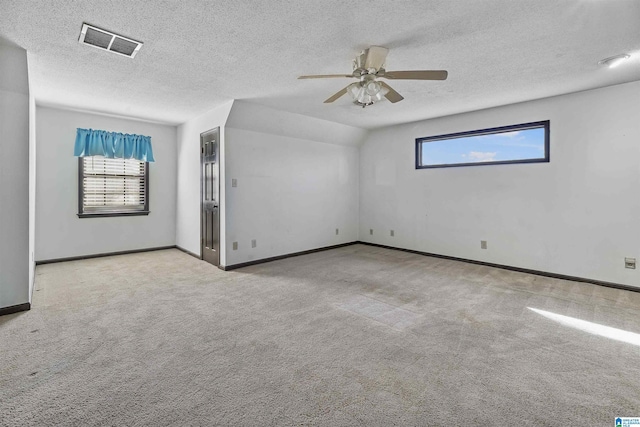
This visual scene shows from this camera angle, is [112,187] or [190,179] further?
[190,179]

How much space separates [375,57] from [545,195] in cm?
335

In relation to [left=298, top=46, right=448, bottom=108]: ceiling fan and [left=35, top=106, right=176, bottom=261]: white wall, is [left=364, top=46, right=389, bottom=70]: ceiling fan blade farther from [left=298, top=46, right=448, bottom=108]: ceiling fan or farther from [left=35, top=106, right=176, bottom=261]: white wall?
[left=35, top=106, right=176, bottom=261]: white wall

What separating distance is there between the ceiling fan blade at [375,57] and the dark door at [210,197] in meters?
2.89

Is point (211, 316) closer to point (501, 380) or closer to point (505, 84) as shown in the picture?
point (501, 380)

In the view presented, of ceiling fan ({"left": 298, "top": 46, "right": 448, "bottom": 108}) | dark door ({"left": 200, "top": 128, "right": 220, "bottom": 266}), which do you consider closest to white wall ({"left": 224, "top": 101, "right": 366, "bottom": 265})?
dark door ({"left": 200, "top": 128, "right": 220, "bottom": 266})

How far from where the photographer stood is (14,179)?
297 centimetres

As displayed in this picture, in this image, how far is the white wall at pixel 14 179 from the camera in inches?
113

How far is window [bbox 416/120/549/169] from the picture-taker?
443 centimetres

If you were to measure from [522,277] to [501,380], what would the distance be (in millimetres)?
2847

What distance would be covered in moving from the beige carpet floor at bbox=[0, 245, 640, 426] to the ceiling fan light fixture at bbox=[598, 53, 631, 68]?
8.06 ft

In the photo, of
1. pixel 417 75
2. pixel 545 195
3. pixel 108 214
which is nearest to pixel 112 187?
pixel 108 214

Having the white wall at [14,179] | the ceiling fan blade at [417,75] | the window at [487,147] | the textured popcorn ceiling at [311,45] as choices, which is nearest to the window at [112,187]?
the textured popcorn ceiling at [311,45]

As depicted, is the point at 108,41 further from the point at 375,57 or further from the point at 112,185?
the point at 112,185

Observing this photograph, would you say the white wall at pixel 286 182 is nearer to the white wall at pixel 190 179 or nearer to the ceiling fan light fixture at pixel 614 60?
the white wall at pixel 190 179
